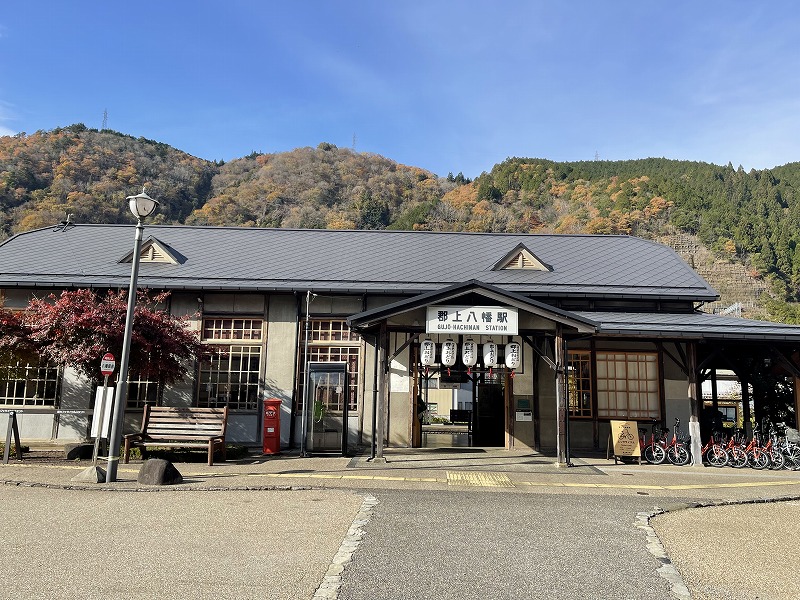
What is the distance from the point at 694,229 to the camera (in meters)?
69.1

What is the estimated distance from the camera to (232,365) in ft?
51.7

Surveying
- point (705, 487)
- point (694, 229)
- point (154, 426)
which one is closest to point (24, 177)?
point (154, 426)

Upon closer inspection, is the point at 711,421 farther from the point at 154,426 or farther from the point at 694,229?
the point at 694,229

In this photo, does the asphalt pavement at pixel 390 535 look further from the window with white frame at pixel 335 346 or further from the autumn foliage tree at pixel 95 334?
the window with white frame at pixel 335 346

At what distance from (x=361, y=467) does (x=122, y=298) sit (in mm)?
7149

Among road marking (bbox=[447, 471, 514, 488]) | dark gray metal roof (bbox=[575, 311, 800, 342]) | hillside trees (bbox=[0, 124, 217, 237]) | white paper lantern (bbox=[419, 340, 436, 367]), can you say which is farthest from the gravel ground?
hillside trees (bbox=[0, 124, 217, 237])

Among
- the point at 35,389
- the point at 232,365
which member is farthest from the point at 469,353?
the point at 35,389

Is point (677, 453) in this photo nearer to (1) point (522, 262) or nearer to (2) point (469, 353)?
(2) point (469, 353)

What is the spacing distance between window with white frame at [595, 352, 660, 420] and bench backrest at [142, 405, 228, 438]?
10.2 metres

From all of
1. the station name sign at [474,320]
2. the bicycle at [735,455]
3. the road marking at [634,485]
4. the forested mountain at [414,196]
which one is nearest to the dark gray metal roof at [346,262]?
the station name sign at [474,320]

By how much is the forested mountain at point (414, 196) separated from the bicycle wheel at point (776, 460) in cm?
4841

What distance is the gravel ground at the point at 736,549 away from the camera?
502 centimetres

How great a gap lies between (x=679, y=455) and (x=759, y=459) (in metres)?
1.73

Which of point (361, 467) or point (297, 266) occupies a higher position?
Result: point (297, 266)
